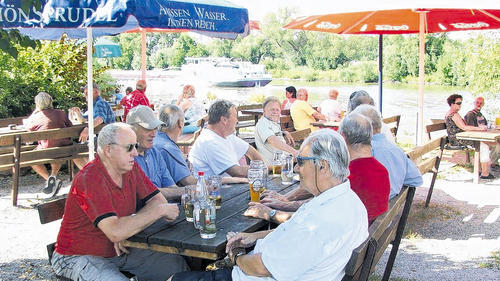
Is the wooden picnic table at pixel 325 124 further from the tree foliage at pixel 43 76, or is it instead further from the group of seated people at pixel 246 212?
the group of seated people at pixel 246 212

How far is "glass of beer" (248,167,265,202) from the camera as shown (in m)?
3.22

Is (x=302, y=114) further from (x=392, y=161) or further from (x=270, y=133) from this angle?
(x=392, y=161)

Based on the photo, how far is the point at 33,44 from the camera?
3178 millimetres

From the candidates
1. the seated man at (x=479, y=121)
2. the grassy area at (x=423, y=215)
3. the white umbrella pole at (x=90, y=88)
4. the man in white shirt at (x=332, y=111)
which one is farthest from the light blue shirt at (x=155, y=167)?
the seated man at (x=479, y=121)

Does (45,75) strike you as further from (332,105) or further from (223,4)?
(332,105)

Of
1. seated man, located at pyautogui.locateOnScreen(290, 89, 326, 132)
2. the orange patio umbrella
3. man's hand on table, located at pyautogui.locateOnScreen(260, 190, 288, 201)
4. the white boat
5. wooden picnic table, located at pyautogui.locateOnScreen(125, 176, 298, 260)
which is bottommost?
wooden picnic table, located at pyautogui.locateOnScreen(125, 176, 298, 260)

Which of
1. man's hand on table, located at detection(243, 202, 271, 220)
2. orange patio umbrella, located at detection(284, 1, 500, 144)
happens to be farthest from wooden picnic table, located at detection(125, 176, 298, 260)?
orange patio umbrella, located at detection(284, 1, 500, 144)

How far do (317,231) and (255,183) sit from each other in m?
1.13

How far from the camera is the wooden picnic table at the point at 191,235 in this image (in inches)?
97.7

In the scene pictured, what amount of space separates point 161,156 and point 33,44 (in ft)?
3.69

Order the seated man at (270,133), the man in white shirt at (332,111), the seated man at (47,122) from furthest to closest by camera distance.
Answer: the man in white shirt at (332,111)
the seated man at (47,122)
the seated man at (270,133)

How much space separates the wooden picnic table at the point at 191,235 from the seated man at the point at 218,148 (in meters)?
0.95

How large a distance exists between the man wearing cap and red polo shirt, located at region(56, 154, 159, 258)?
24.0 inches

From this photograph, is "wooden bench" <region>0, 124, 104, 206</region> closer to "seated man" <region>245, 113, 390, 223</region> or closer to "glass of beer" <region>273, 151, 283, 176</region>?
"glass of beer" <region>273, 151, 283, 176</region>
